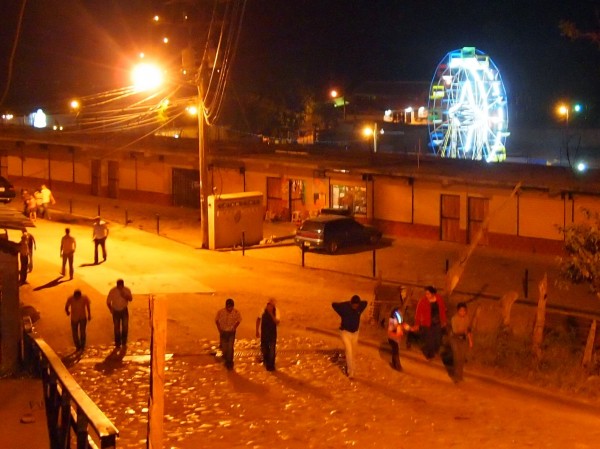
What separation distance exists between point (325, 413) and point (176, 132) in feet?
163

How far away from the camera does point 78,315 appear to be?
18406mm

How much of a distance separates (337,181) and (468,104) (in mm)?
12555

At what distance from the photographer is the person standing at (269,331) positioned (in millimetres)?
16734

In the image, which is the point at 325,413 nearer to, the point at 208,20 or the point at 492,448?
the point at 492,448

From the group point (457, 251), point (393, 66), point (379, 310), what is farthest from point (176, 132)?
point (393, 66)

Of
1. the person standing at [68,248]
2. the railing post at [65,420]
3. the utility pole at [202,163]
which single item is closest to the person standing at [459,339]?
the railing post at [65,420]

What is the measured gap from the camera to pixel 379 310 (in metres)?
20.8

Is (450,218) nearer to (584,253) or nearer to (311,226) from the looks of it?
(311,226)

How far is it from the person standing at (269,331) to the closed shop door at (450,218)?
18.6m

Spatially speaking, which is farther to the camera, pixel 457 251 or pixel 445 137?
pixel 445 137

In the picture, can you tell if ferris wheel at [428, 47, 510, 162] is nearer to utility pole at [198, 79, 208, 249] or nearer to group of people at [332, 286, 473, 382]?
utility pole at [198, 79, 208, 249]

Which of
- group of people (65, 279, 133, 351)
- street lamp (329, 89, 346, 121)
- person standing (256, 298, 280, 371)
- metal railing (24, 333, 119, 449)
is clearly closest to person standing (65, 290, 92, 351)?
group of people (65, 279, 133, 351)

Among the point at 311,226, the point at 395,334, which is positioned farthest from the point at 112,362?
the point at 311,226

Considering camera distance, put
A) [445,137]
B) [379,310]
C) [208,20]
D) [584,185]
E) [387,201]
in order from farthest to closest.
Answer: [445,137] < [387,201] < [208,20] < [584,185] < [379,310]
